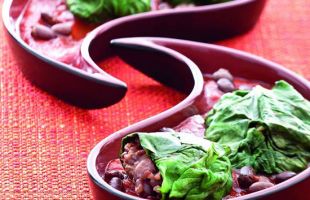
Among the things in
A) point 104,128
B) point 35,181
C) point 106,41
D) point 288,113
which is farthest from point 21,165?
point 288,113

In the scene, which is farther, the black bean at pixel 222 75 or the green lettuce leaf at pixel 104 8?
the green lettuce leaf at pixel 104 8

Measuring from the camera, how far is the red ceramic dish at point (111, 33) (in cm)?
257

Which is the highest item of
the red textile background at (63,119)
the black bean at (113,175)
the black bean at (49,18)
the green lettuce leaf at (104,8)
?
the green lettuce leaf at (104,8)

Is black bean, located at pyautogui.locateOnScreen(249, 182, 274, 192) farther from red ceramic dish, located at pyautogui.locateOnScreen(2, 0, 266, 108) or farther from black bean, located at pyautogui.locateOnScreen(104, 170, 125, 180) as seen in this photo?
red ceramic dish, located at pyautogui.locateOnScreen(2, 0, 266, 108)

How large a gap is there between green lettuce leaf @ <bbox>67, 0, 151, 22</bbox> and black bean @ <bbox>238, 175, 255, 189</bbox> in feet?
3.92

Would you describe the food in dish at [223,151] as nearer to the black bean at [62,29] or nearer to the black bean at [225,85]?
the black bean at [225,85]

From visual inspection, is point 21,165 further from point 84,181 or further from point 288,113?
point 288,113

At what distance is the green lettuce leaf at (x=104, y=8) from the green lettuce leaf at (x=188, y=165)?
1.04 m

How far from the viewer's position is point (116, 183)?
2064 mm

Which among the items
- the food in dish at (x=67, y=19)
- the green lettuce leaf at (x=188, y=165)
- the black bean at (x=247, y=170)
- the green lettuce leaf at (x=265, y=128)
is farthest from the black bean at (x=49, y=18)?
the black bean at (x=247, y=170)

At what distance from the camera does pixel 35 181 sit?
2381 millimetres

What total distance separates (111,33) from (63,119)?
0.47 m

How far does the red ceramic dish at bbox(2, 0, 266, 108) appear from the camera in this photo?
2570 millimetres

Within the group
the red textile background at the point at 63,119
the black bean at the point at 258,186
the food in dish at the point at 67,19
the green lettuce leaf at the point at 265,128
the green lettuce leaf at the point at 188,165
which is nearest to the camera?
the green lettuce leaf at the point at 188,165
